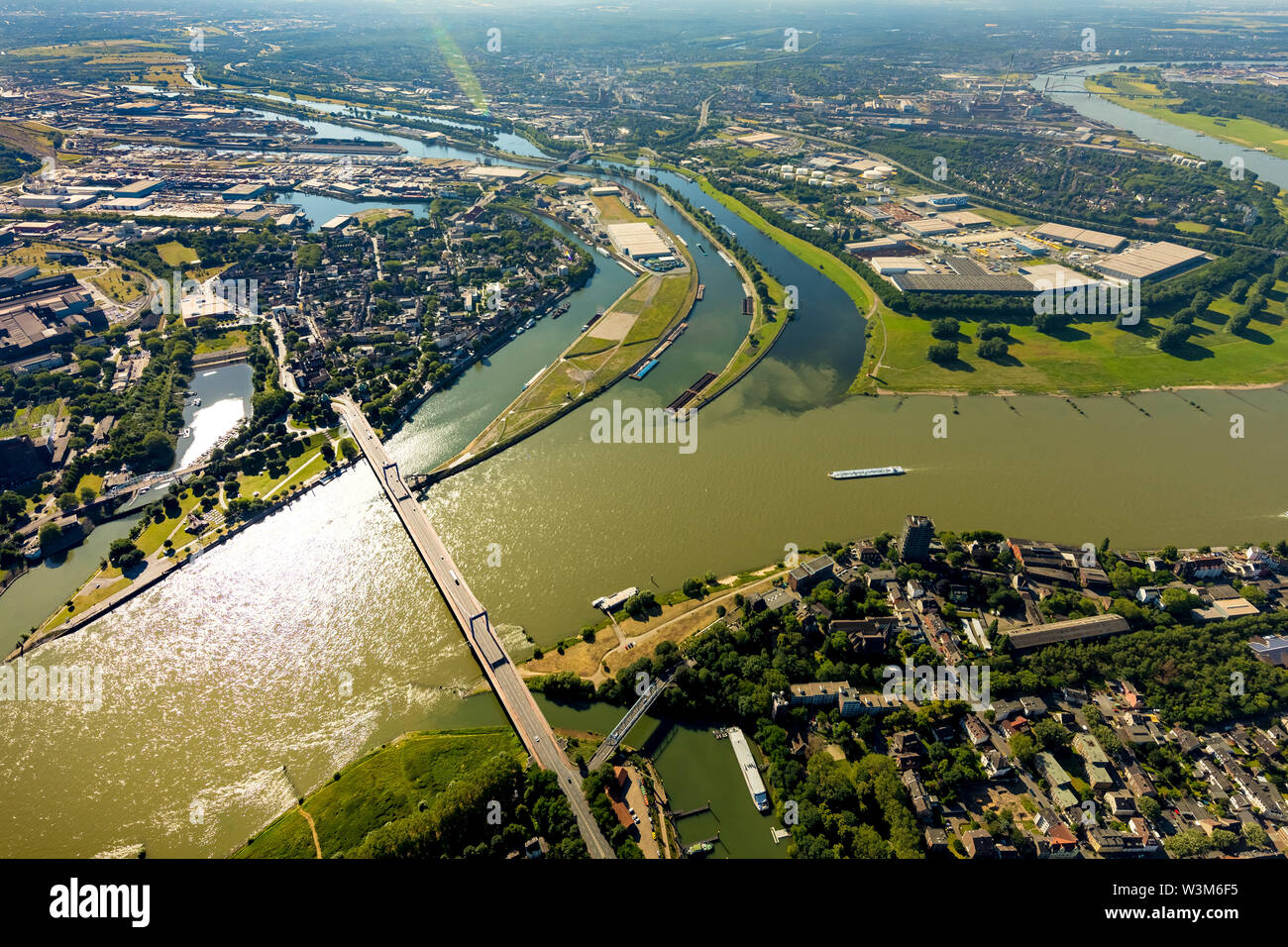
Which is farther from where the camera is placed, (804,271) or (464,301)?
(804,271)

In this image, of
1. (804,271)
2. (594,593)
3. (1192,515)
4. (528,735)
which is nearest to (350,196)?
(804,271)

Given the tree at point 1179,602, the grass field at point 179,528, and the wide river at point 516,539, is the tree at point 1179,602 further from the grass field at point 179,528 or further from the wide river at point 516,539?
the grass field at point 179,528

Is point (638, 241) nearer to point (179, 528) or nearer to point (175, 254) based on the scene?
point (175, 254)

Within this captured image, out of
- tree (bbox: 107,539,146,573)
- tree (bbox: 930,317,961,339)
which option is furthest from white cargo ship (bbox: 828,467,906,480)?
tree (bbox: 107,539,146,573)

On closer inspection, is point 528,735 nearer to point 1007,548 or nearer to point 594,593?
point 594,593

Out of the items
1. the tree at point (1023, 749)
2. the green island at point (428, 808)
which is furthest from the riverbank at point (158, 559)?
the tree at point (1023, 749)
